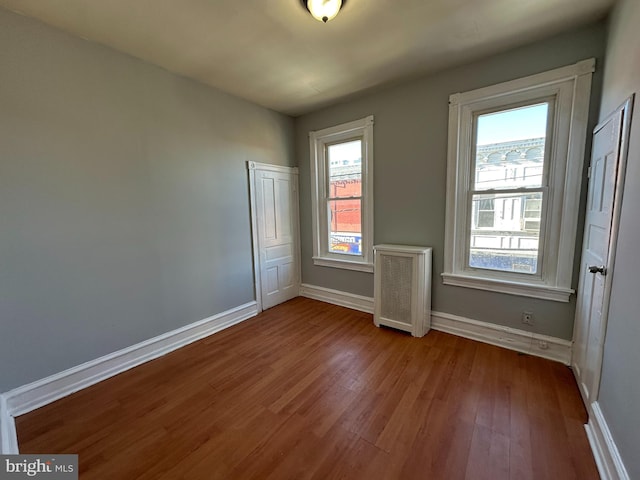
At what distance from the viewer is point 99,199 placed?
205 cm

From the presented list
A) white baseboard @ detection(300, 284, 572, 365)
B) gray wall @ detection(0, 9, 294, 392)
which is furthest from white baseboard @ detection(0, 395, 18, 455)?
white baseboard @ detection(300, 284, 572, 365)

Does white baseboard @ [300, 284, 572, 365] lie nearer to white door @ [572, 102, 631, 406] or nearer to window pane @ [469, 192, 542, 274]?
white door @ [572, 102, 631, 406]

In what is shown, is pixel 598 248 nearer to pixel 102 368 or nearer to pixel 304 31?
pixel 304 31

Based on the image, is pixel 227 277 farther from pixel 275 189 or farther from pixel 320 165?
pixel 320 165

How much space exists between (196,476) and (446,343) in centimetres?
225

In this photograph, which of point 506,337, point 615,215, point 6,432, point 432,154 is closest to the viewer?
point 615,215

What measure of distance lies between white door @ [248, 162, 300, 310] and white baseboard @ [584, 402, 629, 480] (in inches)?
120

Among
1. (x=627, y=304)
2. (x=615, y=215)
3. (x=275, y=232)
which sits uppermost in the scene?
(x=615, y=215)

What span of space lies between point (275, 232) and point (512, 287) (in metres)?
2.73

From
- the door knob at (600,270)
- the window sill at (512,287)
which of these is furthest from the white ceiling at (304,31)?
the window sill at (512,287)

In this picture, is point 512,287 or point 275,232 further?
point 275,232

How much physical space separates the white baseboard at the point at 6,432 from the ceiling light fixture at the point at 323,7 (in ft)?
9.97

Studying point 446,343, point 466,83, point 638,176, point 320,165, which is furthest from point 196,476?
point 466,83

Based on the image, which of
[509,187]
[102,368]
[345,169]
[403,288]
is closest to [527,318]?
[403,288]
